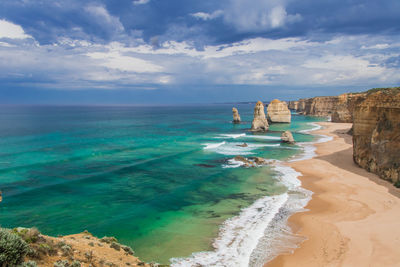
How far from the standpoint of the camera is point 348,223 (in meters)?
15.7

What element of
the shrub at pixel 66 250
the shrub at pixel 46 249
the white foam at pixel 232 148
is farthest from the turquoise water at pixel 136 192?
the shrub at pixel 46 249

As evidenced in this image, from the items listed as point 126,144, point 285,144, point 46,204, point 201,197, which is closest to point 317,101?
point 285,144

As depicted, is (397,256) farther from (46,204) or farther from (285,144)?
(285,144)

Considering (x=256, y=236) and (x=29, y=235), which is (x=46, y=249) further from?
(x=256, y=236)

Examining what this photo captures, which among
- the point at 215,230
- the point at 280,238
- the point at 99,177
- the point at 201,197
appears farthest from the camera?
the point at 99,177

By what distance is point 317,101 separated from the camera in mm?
118938

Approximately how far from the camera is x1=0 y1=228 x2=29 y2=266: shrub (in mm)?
6430

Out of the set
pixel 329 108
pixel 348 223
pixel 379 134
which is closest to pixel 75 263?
pixel 348 223

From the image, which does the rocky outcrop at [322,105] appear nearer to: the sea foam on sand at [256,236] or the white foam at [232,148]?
the white foam at [232,148]

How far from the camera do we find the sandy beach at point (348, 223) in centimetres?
1230

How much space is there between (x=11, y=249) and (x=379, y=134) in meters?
27.8

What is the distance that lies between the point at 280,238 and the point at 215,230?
3.78 metres

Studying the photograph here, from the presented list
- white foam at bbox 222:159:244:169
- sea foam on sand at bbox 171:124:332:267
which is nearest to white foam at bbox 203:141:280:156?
white foam at bbox 222:159:244:169

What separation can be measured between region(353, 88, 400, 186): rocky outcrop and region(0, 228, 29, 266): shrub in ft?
84.4
